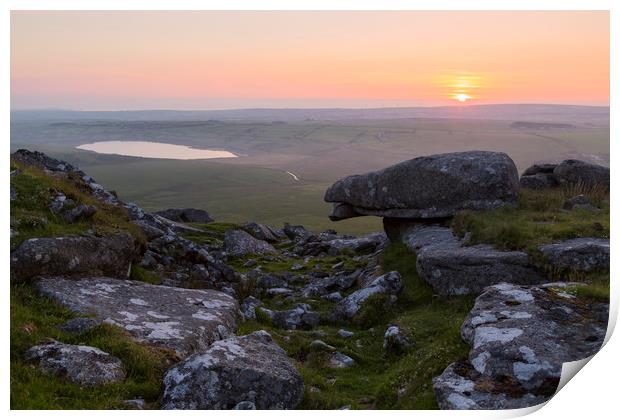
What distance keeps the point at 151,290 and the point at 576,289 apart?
10831 mm

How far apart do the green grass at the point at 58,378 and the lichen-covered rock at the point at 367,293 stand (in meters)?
7.27

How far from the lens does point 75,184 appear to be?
21750mm

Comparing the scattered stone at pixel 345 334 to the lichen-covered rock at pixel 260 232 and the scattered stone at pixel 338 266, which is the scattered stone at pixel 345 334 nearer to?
the scattered stone at pixel 338 266

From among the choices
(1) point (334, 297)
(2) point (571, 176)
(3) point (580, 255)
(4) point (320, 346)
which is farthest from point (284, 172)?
(4) point (320, 346)

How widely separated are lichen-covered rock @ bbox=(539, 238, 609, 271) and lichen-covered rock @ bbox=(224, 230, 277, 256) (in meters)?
18.1

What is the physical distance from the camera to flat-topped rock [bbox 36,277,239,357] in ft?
40.7

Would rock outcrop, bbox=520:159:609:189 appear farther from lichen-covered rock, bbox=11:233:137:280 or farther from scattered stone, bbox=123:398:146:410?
scattered stone, bbox=123:398:146:410

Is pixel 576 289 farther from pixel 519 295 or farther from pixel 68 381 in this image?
pixel 68 381

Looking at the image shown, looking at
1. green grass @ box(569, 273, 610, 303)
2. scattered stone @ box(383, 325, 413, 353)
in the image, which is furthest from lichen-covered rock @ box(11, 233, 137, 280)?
green grass @ box(569, 273, 610, 303)

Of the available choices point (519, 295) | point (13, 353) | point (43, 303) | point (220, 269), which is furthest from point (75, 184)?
point (519, 295)

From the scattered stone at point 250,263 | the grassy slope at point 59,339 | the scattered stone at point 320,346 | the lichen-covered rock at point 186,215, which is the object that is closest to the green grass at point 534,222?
the scattered stone at point 320,346

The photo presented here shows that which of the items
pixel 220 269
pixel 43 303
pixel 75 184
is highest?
pixel 75 184
